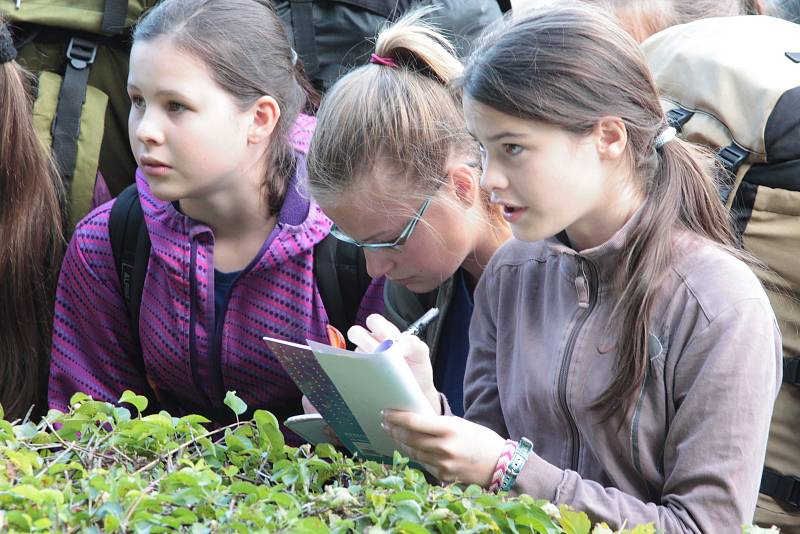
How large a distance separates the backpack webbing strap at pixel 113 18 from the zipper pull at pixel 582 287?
79.0 inches

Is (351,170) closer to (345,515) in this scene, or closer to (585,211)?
(585,211)

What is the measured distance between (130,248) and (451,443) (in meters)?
1.57

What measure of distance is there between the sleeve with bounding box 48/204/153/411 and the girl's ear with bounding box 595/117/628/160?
1711mm

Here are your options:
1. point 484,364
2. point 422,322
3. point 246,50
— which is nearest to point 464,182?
point 422,322

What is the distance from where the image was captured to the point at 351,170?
259 centimetres

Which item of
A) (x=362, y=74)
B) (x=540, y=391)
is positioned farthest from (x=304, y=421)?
(x=362, y=74)

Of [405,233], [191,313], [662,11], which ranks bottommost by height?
[191,313]

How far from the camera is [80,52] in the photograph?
353 centimetres

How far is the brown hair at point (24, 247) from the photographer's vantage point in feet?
10.8

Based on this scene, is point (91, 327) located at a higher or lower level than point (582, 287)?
lower

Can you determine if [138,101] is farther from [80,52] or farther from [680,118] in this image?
[680,118]

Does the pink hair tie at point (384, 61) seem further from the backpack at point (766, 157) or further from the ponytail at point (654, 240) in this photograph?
the ponytail at point (654, 240)

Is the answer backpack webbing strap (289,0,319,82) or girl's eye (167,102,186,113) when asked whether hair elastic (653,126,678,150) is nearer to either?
girl's eye (167,102,186,113)

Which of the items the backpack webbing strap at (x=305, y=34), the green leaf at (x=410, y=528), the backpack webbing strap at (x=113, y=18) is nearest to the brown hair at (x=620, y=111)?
the green leaf at (x=410, y=528)
